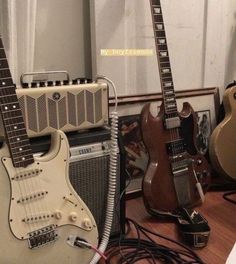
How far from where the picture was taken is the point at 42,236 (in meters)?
1.01

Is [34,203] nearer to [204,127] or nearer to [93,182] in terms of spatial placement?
[93,182]

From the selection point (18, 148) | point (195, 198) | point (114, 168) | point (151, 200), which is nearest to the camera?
point (18, 148)

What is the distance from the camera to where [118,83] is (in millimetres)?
1561

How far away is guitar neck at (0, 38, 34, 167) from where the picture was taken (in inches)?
38.7

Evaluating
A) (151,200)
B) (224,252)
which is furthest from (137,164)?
(224,252)

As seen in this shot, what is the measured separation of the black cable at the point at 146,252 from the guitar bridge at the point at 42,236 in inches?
10.9

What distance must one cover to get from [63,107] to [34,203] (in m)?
0.33

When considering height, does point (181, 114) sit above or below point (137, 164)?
above

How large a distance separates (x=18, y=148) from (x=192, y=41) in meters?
1.13

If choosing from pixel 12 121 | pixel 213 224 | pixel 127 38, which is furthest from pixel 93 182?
pixel 127 38

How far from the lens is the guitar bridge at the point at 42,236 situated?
3.26 feet

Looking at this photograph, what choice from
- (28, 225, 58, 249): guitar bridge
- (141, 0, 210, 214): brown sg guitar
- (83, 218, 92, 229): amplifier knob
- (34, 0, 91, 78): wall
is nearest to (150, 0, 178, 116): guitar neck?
(141, 0, 210, 214): brown sg guitar

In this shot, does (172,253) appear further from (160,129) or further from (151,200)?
(160,129)

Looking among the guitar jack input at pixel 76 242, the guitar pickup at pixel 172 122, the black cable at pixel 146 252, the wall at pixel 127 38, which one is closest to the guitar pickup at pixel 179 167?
the guitar pickup at pixel 172 122
